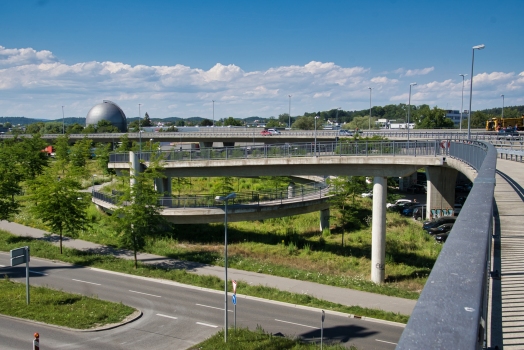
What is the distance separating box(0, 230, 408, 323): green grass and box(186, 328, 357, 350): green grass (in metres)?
4.49

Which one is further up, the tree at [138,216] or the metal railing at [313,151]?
the metal railing at [313,151]

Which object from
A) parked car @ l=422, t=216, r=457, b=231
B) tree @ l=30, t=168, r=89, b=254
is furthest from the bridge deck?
tree @ l=30, t=168, r=89, b=254

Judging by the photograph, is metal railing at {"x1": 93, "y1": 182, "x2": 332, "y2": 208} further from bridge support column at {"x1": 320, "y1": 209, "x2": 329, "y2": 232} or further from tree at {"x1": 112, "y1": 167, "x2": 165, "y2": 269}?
tree at {"x1": 112, "y1": 167, "x2": 165, "y2": 269}

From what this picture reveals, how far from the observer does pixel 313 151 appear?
29766 millimetres

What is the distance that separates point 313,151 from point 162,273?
39.0ft

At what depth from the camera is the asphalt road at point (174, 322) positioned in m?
16.0

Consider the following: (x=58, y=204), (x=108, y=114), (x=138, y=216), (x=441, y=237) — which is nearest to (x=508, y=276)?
(x=138, y=216)

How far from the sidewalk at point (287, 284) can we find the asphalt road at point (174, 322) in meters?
2.33

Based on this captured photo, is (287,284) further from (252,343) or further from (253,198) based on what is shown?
(253,198)

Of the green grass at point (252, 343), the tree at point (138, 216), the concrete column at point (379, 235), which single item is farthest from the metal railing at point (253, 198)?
the green grass at point (252, 343)

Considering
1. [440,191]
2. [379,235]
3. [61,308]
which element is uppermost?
[440,191]

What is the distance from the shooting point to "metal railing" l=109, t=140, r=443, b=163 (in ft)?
88.3

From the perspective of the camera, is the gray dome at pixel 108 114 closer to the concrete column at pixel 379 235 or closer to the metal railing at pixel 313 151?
the metal railing at pixel 313 151

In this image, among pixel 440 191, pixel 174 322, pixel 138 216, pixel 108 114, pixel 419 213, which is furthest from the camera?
pixel 108 114
